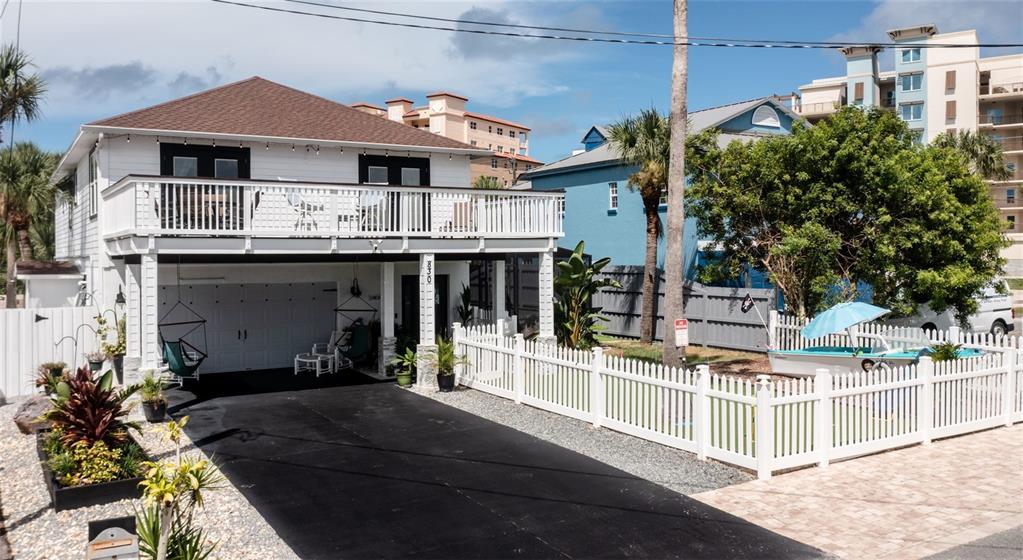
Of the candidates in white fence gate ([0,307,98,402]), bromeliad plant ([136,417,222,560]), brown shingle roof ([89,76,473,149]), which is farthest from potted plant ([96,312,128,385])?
bromeliad plant ([136,417,222,560])

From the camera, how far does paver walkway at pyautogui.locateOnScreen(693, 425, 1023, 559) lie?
7.70 metres

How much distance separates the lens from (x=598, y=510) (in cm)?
852

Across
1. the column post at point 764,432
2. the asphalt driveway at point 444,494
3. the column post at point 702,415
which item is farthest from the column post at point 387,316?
the column post at point 764,432

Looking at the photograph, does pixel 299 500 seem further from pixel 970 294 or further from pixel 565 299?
pixel 970 294

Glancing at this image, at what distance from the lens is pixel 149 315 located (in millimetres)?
13664

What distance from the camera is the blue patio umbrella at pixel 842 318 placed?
1491 centimetres

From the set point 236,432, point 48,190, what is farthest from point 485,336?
point 48,190

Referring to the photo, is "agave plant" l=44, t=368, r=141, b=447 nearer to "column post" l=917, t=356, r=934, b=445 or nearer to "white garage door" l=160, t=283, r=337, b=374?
"white garage door" l=160, t=283, r=337, b=374

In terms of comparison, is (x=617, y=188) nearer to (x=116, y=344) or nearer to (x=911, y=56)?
(x=116, y=344)

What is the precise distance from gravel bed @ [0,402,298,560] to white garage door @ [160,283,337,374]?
758 cm

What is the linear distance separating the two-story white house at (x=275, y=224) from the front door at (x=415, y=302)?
3cm

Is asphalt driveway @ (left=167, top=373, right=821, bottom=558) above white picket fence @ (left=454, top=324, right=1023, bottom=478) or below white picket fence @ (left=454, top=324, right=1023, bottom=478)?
below

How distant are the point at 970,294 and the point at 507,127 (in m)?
93.8

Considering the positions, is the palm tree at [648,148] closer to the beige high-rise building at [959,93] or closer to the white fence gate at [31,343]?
the white fence gate at [31,343]
